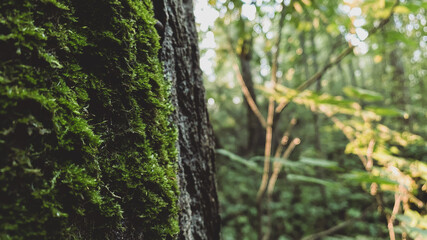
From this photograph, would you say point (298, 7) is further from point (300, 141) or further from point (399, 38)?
point (300, 141)

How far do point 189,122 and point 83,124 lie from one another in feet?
1.83

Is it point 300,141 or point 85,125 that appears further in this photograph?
point 300,141

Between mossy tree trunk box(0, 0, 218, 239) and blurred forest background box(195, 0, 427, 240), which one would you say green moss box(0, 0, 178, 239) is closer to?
mossy tree trunk box(0, 0, 218, 239)

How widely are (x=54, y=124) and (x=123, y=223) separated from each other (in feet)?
1.14

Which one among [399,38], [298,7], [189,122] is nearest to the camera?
[189,122]

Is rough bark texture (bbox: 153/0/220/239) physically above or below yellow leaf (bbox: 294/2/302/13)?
below

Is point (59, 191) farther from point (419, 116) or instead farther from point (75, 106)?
point (419, 116)

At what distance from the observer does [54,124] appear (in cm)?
54

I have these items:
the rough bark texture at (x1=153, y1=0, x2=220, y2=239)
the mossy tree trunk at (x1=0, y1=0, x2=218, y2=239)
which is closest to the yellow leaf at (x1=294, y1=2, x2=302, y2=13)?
the rough bark texture at (x1=153, y1=0, x2=220, y2=239)

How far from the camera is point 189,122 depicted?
1.13 meters

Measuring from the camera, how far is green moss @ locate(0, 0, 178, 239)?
1.58 ft

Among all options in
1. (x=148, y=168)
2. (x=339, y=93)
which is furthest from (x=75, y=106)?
(x=339, y=93)

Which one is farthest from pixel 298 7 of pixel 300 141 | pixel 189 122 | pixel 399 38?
pixel 300 141

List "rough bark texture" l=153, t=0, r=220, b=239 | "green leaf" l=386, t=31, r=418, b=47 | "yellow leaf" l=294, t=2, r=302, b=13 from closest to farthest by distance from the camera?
1. "rough bark texture" l=153, t=0, r=220, b=239
2. "green leaf" l=386, t=31, r=418, b=47
3. "yellow leaf" l=294, t=2, r=302, b=13
